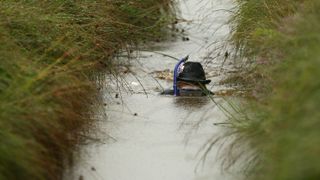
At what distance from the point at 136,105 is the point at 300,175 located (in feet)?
12.5

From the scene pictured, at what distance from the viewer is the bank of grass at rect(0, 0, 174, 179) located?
4824 mm

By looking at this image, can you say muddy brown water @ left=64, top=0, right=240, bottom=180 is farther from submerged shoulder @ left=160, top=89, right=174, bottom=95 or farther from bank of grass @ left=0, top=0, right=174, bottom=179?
bank of grass @ left=0, top=0, right=174, bottom=179

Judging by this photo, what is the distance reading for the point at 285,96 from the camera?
4.70m

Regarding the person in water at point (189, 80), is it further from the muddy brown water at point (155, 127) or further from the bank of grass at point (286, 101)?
the bank of grass at point (286, 101)

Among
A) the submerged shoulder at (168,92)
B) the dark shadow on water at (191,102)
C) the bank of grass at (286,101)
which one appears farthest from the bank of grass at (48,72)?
the bank of grass at (286,101)

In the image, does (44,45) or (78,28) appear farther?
(78,28)

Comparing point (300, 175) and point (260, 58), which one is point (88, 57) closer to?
point (260, 58)

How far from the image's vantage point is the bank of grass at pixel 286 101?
403cm

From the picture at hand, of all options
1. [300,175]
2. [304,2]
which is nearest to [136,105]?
[304,2]

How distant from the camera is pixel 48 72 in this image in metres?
5.51

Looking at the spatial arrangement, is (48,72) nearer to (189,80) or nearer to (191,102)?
(191,102)

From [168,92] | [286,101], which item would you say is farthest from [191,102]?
[286,101]

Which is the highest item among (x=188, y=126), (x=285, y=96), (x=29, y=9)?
(x=29, y=9)

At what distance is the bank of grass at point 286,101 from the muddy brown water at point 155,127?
47 cm
